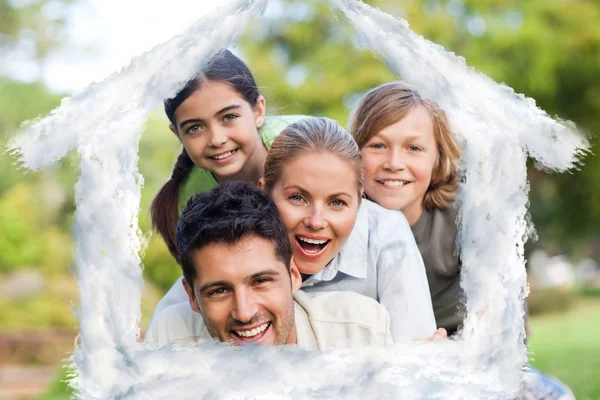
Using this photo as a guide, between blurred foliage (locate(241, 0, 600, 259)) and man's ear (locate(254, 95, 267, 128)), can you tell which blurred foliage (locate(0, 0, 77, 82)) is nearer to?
blurred foliage (locate(241, 0, 600, 259))

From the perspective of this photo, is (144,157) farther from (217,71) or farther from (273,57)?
(217,71)

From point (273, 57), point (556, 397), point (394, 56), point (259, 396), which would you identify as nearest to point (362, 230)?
point (394, 56)

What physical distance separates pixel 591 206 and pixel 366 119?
40.2ft

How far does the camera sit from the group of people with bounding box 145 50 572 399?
1770mm

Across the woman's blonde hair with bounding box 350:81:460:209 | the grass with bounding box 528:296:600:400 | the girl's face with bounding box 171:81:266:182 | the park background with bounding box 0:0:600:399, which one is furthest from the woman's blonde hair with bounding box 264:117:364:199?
the park background with bounding box 0:0:600:399

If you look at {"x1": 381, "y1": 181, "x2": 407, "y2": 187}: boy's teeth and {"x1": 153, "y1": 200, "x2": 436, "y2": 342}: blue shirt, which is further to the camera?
{"x1": 381, "y1": 181, "x2": 407, "y2": 187}: boy's teeth

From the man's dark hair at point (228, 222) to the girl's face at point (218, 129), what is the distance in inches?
15.4

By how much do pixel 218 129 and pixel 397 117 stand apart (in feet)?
1.85

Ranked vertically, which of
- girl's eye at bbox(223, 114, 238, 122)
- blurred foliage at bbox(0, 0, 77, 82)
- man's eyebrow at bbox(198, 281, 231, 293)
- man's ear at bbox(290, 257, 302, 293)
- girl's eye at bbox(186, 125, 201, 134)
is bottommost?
man's eyebrow at bbox(198, 281, 231, 293)

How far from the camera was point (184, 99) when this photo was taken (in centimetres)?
223

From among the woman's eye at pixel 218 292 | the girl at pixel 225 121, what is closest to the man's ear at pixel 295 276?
the woman's eye at pixel 218 292

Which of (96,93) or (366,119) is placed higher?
(366,119)

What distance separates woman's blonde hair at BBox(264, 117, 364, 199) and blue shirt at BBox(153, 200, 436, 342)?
0.19 m

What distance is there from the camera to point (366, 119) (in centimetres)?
245
